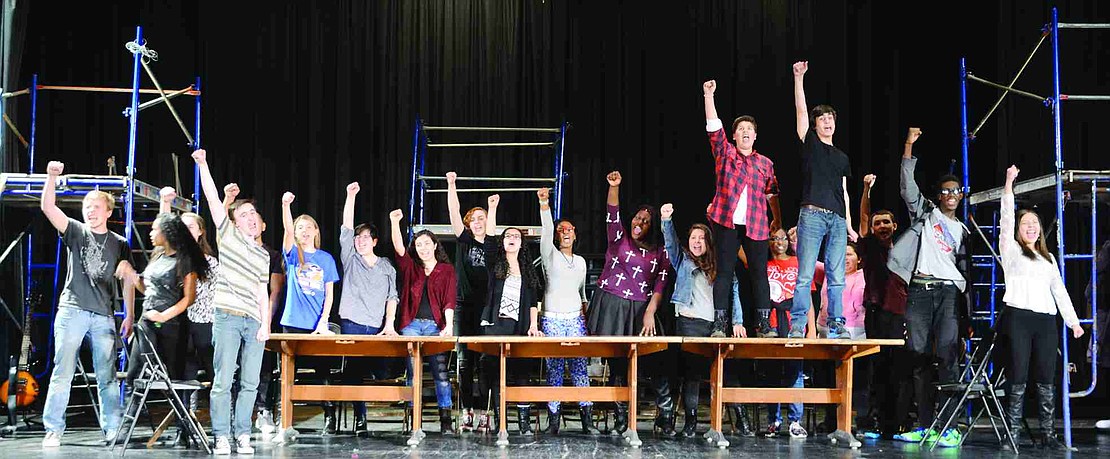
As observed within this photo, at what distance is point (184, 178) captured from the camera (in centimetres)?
1029

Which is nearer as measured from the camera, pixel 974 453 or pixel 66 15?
pixel 974 453

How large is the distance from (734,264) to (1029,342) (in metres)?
2.00

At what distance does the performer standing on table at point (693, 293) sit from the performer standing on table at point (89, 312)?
142 inches

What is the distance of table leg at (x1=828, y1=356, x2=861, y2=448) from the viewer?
709 centimetres

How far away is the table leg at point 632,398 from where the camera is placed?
689 centimetres

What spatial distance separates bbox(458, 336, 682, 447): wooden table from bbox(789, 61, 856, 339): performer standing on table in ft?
3.06

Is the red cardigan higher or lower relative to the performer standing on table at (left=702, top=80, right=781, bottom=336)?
lower

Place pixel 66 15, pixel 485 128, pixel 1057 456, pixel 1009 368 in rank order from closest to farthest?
pixel 1057 456 < pixel 1009 368 < pixel 485 128 < pixel 66 15

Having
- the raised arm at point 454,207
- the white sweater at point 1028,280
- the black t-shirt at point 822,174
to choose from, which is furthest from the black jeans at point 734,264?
the raised arm at point 454,207

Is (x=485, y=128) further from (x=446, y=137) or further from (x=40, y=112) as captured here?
(x=40, y=112)

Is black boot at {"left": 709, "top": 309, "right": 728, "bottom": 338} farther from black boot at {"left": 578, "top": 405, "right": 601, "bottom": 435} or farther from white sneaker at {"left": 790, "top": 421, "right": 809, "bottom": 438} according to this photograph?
black boot at {"left": 578, "top": 405, "right": 601, "bottom": 435}

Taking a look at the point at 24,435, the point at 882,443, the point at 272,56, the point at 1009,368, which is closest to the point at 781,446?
the point at 882,443

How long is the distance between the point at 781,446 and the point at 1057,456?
1.65m

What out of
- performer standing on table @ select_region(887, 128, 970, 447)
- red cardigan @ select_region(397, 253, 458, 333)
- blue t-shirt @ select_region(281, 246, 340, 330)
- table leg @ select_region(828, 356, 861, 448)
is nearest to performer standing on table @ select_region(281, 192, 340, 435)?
blue t-shirt @ select_region(281, 246, 340, 330)
